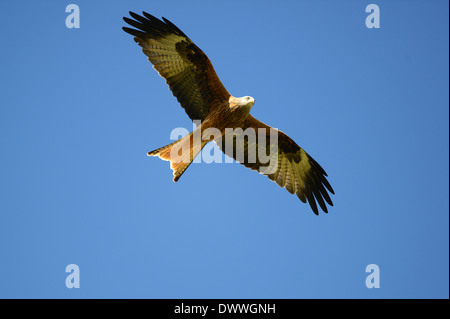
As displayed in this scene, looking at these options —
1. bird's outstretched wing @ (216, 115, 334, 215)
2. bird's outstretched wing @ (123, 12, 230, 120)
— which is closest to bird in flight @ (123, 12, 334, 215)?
bird's outstretched wing @ (123, 12, 230, 120)

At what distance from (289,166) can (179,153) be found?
241 cm

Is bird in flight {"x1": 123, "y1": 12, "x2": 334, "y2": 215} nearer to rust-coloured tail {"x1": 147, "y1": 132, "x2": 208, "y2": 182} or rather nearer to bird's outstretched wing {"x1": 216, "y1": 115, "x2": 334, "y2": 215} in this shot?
rust-coloured tail {"x1": 147, "y1": 132, "x2": 208, "y2": 182}

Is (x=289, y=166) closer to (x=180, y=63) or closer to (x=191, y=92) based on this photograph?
(x=191, y=92)

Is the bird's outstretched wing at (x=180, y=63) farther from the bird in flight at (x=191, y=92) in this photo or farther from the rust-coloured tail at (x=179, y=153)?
the rust-coloured tail at (x=179, y=153)

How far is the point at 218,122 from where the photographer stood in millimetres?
7449

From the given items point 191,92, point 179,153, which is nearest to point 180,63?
point 191,92

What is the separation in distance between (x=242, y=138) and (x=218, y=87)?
1.28m

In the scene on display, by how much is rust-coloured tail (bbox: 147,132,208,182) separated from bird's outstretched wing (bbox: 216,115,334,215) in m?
1.17

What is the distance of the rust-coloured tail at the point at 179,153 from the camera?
7215mm

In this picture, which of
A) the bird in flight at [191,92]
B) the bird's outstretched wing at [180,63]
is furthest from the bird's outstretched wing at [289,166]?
the bird's outstretched wing at [180,63]

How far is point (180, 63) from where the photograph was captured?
A: 24.5ft

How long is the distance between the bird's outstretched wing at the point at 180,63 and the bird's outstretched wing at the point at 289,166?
1.07m
